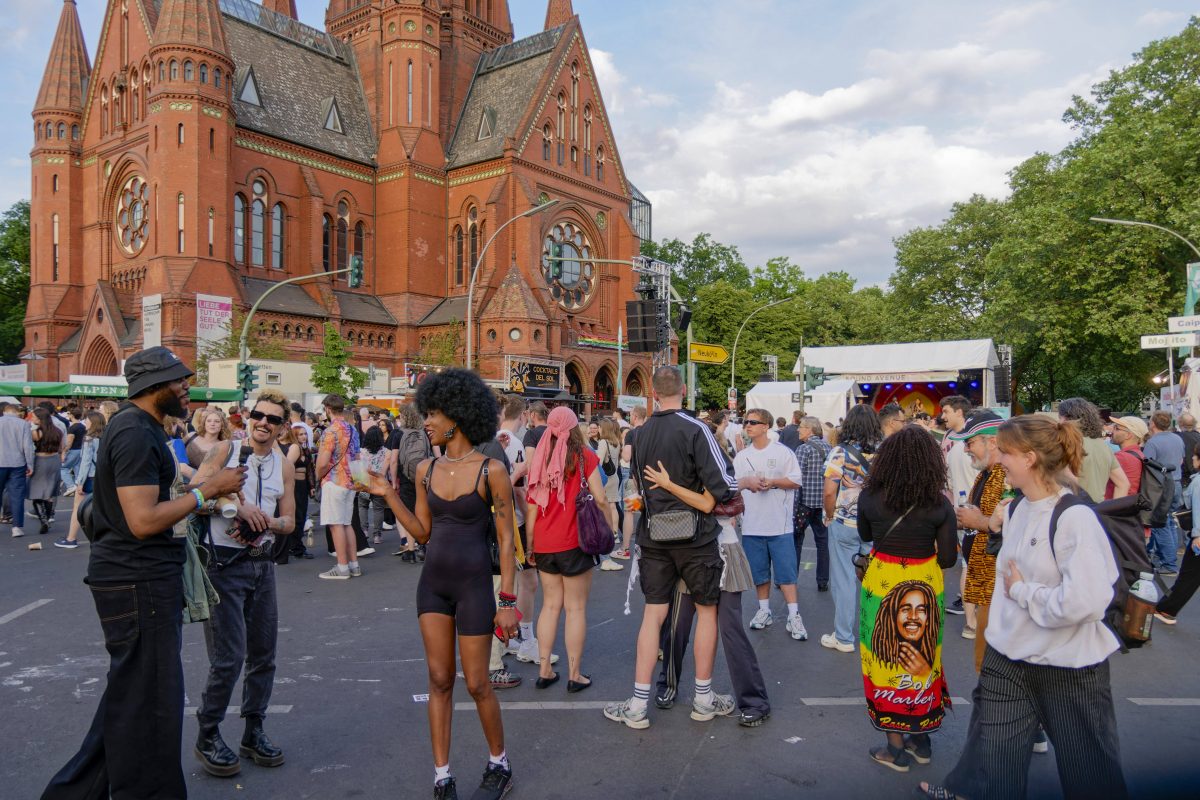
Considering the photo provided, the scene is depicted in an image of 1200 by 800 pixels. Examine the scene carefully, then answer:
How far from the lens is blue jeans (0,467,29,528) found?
1227cm

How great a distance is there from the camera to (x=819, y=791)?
3.97 metres

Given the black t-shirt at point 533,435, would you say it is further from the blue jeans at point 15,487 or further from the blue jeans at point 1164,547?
the blue jeans at point 15,487

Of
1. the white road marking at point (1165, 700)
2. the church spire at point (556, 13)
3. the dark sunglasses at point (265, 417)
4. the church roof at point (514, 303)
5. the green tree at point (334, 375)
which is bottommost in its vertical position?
the white road marking at point (1165, 700)

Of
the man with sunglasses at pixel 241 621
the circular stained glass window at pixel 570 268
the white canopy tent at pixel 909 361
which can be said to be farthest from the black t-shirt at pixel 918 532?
the circular stained glass window at pixel 570 268

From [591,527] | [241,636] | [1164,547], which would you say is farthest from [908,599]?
[1164,547]

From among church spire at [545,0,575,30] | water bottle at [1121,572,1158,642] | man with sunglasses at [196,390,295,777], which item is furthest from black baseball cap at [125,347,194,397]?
church spire at [545,0,575,30]

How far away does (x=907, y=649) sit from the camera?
425 centimetres

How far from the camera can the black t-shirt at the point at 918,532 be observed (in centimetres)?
430

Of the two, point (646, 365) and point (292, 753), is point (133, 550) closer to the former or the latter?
point (292, 753)

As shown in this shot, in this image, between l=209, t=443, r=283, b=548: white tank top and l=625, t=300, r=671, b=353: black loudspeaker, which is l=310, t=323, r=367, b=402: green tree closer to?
l=625, t=300, r=671, b=353: black loudspeaker

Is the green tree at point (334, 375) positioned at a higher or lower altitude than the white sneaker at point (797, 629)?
higher

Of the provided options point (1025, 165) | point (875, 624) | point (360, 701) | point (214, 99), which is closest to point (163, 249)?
point (214, 99)

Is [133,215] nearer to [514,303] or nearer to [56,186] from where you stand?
[56,186]

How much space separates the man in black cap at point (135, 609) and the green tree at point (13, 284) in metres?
56.0
